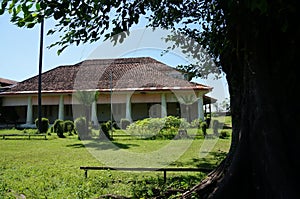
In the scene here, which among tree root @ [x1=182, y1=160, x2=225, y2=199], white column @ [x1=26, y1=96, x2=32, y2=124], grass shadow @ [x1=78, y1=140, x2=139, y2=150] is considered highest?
white column @ [x1=26, y1=96, x2=32, y2=124]

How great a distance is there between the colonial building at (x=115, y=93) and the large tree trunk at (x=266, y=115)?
22.5m

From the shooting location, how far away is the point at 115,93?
1163 inches

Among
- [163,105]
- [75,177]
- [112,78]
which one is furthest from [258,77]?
[112,78]

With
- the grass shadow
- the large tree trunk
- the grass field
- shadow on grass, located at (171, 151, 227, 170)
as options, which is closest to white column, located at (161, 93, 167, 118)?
the grass shadow

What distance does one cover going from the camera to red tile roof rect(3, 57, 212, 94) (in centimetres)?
2847

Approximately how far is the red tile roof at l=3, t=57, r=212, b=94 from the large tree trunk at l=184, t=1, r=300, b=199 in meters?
22.8

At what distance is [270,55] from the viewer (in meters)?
4.22

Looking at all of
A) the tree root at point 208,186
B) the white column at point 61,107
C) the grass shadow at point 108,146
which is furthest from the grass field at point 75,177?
the white column at point 61,107

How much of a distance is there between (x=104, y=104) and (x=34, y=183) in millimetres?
23525

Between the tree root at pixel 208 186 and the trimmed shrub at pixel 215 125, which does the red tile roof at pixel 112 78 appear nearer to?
the trimmed shrub at pixel 215 125

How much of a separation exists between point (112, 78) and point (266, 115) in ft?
90.5

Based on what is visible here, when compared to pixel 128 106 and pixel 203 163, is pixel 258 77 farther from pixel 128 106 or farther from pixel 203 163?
pixel 128 106

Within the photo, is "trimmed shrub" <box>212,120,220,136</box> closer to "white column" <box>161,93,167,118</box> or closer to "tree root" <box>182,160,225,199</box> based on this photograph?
"white column" <box>161,93,167,118</box>

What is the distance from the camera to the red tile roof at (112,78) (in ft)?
93.4
